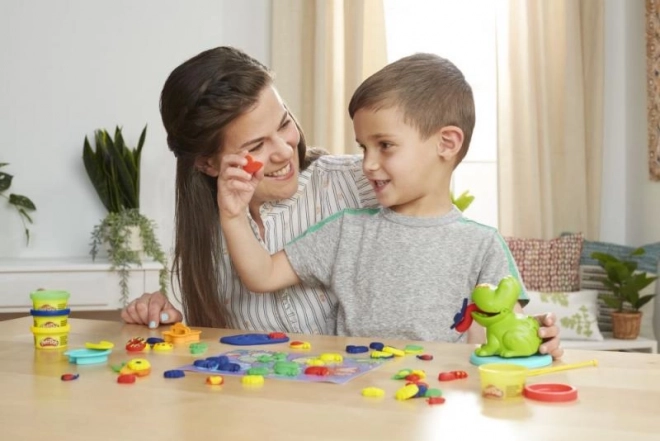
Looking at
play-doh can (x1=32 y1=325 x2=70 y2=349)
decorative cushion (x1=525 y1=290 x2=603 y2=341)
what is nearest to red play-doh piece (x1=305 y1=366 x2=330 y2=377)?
play-doh can (x1=32 y1=325 x2=70 y2=349)

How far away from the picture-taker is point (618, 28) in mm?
4645

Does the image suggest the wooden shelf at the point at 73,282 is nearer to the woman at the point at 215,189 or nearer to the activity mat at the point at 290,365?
the woman at the point at 215,189

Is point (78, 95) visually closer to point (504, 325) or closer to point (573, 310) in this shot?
point (573, 310)

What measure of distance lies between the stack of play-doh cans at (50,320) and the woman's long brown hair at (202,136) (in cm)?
41

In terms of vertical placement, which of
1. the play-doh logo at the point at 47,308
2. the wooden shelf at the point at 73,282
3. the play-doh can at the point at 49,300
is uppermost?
the play-doh can at the point at 49,300

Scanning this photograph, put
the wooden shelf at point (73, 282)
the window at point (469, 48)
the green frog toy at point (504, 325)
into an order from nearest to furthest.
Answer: the green frog toy at point (504, 325), the wooden shelf at point (73, 282), the window at point (469, 48)

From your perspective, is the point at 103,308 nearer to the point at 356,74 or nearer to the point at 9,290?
the point at 9,290

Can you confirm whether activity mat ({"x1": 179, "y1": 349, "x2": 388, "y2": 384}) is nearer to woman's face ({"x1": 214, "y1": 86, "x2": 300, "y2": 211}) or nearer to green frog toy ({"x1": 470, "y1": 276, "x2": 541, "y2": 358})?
green frog toy ({"x1": 470, "y1": 276, "x2": 541, "y2": 358})

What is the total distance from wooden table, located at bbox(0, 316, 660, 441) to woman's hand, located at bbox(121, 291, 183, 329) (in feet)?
1.33

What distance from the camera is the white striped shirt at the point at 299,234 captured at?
1.93m

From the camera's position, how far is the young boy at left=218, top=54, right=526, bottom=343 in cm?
168

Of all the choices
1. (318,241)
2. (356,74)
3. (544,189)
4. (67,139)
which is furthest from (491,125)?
(318,241)

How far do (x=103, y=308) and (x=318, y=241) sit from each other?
2.32 metres

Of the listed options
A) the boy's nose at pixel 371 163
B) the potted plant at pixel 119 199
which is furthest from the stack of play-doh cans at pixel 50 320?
the potted plant at pixel 119 199
